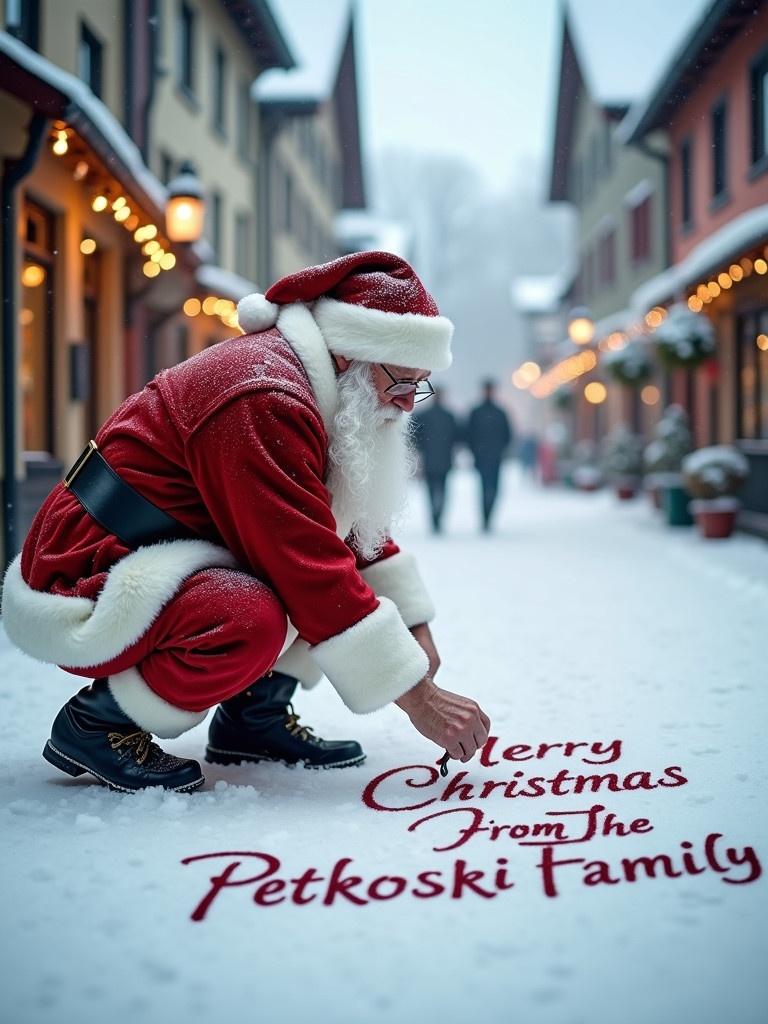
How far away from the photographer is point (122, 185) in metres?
8.16

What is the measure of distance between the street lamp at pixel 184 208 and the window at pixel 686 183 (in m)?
8.98

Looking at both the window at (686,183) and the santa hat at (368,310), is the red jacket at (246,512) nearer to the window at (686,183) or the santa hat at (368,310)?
the santa hat at (368,310)

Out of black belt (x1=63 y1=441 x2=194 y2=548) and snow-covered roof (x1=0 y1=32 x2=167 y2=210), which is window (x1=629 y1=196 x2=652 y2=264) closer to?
snow-covered roof (x1=0 y1=32 x2=167 y2=210)

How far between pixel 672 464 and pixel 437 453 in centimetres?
302

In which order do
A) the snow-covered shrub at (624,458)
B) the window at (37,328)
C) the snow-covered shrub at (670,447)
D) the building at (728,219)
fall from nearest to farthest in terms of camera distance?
the window at (37,328), the building at (728,219), the snow-covered shrub at (670,447), the snow-covered shrub at (624,458)

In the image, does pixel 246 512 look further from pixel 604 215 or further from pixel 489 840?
pixel 604 215

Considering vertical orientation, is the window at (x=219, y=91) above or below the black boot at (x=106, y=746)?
above

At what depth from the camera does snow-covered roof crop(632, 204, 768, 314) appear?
9.78 meters

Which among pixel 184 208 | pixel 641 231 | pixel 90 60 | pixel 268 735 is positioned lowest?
pixel 268 735

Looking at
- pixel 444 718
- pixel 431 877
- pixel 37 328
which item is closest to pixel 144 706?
pixel 444 718

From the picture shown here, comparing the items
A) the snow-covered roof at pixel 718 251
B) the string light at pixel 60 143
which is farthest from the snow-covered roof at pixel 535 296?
the string light at pixel 60 143

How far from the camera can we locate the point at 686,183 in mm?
16578

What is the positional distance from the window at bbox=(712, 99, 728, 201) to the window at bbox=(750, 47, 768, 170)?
1479mm

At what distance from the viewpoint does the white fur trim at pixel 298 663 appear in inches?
134
